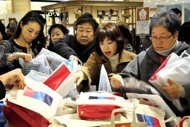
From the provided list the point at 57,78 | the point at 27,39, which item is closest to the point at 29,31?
the point at 27,39

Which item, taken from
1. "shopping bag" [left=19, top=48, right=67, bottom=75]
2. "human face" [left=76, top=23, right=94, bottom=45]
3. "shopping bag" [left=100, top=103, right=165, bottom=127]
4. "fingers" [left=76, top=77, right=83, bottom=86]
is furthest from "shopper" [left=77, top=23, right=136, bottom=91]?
"shopping bag" [left=100, top=103, right=165, bottom=127]

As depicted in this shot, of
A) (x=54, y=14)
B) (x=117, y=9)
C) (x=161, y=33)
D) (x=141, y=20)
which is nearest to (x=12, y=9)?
(x=54, y=14)

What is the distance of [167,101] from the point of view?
1745 millimetres

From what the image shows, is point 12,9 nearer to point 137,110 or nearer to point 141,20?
point 141,20

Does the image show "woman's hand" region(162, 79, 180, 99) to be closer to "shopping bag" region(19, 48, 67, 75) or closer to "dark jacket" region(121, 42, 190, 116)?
"dark jacket" region(121, 42, 190, 116)

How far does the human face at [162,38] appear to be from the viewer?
200cm

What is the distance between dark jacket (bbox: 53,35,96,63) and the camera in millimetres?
2764

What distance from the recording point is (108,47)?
2398mm

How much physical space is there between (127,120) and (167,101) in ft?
1.34

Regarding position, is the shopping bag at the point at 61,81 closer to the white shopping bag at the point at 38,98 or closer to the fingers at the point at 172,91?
the white shopping bag at the point at 38,98

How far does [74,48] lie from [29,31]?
0.47 metres

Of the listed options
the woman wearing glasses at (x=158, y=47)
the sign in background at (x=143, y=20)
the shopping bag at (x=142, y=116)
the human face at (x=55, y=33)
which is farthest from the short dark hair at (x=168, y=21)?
the human face at (x=55, y=33)

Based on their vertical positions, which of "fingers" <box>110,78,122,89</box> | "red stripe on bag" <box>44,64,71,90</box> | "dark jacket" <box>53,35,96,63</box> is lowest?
"fingers" <box>110,78,122,89</box>

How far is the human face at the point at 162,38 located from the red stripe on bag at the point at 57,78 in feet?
2.11
